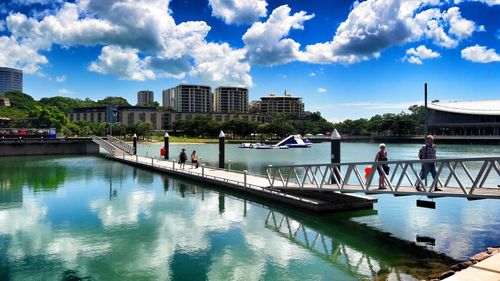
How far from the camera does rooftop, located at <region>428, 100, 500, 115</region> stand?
153 m

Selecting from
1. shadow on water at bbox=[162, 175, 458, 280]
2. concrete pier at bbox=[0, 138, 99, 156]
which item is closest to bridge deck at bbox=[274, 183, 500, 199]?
shadow on water at bbox=[162, 175, 458, 280]

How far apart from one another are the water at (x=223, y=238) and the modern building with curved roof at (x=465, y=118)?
149 meters

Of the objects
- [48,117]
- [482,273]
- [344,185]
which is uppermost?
[48,117]

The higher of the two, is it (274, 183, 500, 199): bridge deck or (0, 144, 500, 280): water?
(274, 183, 500, 199): bridge deck

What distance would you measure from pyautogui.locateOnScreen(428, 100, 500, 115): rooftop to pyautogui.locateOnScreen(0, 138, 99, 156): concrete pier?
463ft

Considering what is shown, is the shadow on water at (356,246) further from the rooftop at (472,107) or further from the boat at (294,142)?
the rooftop at (472,107)

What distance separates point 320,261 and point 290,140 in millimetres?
107111

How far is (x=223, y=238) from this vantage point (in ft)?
53.2

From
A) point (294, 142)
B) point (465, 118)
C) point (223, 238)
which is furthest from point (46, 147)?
point (465, 118)

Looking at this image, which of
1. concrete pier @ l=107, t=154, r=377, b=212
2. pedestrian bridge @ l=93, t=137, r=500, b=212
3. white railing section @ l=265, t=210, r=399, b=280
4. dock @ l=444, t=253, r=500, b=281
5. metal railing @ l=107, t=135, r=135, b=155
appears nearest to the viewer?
dock @ l=444, t=253, r=500, b=281

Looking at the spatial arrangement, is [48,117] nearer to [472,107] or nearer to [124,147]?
[124,147]

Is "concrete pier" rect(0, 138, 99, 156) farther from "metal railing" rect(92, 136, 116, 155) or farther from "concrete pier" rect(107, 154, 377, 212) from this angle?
"concrete pier" rect(107, 154, 377, 212)

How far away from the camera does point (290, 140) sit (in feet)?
394

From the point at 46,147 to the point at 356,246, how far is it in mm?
67238
